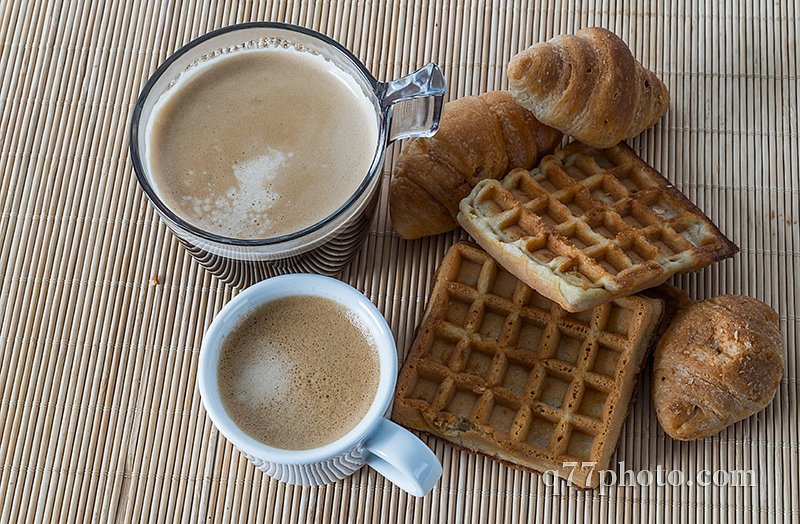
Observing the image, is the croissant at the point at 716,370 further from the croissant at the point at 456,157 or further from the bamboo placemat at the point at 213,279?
the croissant at the point at 456,157

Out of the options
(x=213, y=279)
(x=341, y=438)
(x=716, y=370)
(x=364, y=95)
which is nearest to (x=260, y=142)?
(x=364, y=95)

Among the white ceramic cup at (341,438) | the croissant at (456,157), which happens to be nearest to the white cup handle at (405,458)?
the white ceramic cup at (341,438)

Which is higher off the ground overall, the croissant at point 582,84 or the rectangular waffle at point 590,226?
the croissant at point 582,84

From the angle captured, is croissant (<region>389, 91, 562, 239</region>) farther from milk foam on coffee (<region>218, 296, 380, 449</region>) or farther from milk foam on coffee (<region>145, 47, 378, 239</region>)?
milk foam on coffee (<region>218, 296, 380, 449</region>)

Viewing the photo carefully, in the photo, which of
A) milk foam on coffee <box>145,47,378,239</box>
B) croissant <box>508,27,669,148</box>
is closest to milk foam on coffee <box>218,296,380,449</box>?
milk foam on coffee <box>145,47,378,239</box>

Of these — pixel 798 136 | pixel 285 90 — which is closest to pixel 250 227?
pixel 285 90

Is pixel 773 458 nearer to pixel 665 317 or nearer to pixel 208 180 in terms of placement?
pixel 665 317
